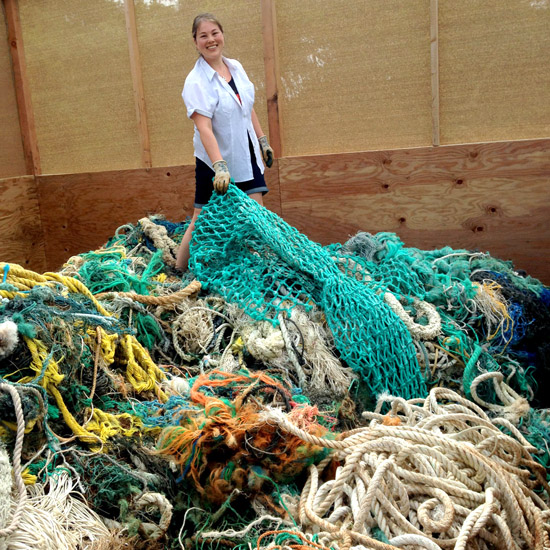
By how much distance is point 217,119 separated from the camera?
359 centimetres

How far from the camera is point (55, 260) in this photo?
18.8 ft

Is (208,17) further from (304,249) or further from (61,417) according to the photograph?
(61,417)

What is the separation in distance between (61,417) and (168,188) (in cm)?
320

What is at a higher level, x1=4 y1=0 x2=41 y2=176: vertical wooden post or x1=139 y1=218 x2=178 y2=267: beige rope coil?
x1=4 y1=0 x2=41 y2=176: vertical wooden post

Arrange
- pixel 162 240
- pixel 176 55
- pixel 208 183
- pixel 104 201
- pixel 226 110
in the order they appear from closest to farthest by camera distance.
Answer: pixel 226 110 < pixel 208 183 < pixel 162 240 < pixel 176 55 < pixel 104 201

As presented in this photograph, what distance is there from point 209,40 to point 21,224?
2928 millimetres

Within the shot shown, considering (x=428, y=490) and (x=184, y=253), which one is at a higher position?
(x=184, y=253)

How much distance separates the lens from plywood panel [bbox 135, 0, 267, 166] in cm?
461

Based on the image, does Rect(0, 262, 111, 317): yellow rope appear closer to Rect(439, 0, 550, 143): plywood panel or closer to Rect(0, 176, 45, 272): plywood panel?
Rect(439, 0, 550, 143): plywood panel

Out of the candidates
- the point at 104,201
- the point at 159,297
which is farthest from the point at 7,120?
the point at 159,297

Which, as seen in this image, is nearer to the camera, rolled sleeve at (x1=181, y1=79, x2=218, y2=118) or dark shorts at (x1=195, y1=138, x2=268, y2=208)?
rolled sleeve at (x1=181, y1=79, x2=218, y2=118)

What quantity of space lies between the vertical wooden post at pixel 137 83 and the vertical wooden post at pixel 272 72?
113 centimetres

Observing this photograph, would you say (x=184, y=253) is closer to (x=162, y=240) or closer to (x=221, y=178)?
(x=162, y=240)

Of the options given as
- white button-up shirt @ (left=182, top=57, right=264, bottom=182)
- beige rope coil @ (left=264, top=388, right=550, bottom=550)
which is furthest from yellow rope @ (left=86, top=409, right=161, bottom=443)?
white button-up shirt @ (left=182, top=57, right=264, bottom=182)
